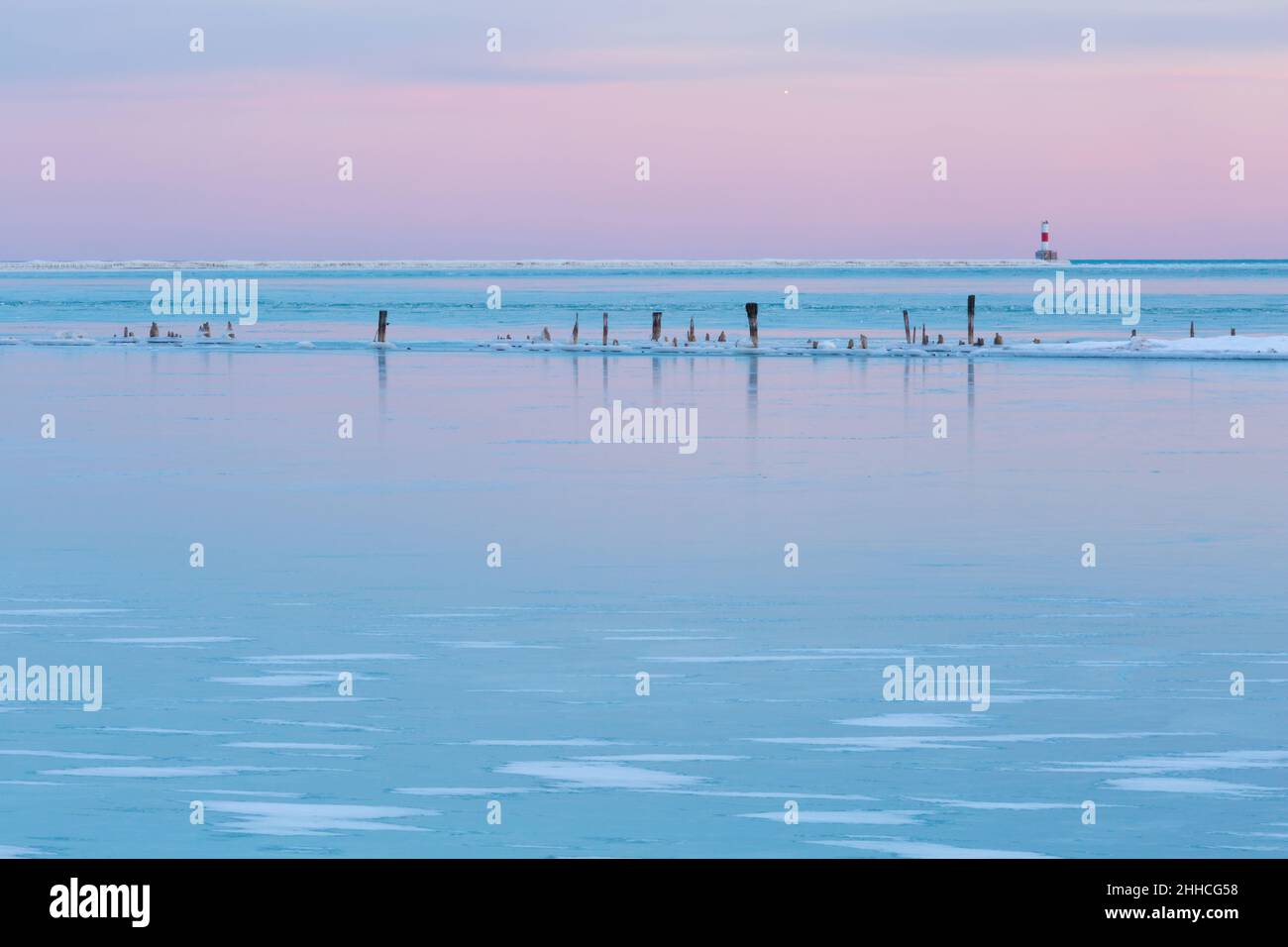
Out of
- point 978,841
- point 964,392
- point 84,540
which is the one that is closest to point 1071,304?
point 964,392

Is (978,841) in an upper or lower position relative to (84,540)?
lower

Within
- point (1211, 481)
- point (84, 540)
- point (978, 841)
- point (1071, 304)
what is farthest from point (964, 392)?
point (1071, 304)

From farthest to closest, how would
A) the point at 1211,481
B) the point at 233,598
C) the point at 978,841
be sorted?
the point at 1211,481 < the point at 233,598 < the point at 978,841

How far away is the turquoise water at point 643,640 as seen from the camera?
28.0ft

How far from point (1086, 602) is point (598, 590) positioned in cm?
368

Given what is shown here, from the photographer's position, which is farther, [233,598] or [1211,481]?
[1211,481]

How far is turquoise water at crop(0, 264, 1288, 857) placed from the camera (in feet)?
28.0

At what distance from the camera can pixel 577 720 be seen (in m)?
10.2

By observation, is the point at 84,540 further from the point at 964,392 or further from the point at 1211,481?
the point at 964,392

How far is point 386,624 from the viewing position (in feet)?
41.8

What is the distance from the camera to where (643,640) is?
12.3m

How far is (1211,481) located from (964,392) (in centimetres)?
1452
